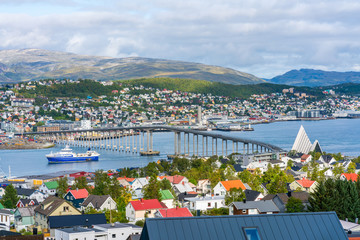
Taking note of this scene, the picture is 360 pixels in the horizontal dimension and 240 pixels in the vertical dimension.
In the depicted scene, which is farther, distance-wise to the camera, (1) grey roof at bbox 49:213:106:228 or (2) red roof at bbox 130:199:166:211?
(2) red roof at bbox 130:199:166:211

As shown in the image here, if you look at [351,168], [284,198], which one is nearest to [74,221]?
[284,198]

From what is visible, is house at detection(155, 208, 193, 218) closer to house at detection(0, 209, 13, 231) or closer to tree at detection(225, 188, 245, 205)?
tree at detection(225, 188, 245, 205)

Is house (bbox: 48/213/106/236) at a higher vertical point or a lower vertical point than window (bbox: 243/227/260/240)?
lower

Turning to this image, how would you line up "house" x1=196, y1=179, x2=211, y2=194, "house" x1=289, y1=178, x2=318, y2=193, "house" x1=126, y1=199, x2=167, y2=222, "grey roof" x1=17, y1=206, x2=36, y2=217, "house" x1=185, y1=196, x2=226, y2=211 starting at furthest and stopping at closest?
"house" x1=196, y1=179, x2=211, y2=194 < "house" x1=289, y1=178, x2=318, y2=193 < "house" x1=185, y1=196, x2=226, y2=211 < "grey roof" x1=17, y1=206, x2=36, y2=217 < "house" x1=126, y1=199, x2=167, y2=222

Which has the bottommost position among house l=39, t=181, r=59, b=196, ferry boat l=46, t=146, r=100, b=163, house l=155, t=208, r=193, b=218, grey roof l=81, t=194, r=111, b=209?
ferry boat l=46, t=146, r=100, b=163

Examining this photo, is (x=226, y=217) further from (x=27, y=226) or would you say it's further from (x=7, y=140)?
(x=7, y=140)

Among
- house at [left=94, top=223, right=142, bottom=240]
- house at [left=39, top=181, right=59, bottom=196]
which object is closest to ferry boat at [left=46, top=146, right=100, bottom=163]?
house at [left=39, top=181, right=59, bottom=196]

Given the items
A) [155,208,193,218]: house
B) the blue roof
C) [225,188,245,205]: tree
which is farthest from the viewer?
[225,188,245,205]: tree

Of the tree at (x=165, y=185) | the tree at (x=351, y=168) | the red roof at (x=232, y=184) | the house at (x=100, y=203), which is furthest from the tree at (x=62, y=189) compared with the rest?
the tree at (x=351, y=168)
